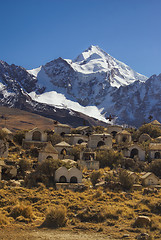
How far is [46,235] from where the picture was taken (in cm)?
1944

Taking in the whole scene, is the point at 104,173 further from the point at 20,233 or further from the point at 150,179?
the point at 20,233

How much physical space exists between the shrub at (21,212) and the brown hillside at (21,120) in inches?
4233

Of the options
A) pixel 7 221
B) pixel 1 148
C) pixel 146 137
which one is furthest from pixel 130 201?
pixel 146 137

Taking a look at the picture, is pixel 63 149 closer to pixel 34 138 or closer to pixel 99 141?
pixel 34 138

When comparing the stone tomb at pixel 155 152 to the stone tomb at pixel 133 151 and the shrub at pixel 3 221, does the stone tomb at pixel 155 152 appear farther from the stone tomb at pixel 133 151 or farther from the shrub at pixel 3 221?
the shrub at pixel 3 221

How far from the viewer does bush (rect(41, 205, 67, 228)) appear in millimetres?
21194

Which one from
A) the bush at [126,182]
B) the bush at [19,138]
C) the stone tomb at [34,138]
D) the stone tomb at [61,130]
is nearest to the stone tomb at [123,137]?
the stone tomb at [61,130]

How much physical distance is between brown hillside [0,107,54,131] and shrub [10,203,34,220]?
10753 centimetres

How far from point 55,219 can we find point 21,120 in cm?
13026

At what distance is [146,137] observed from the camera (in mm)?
50844

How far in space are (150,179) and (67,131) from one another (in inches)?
878

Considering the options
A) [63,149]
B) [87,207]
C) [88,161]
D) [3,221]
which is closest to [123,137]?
[63,149]

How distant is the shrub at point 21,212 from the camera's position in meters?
22.6

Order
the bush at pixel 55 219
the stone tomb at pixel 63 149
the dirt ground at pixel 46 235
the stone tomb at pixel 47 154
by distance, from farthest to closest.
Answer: the stone tomb at pixel 63 149
the stone tomb at pixel 47 154
the bush at pixel 55 219
the dirt ground at pixel 46 235
